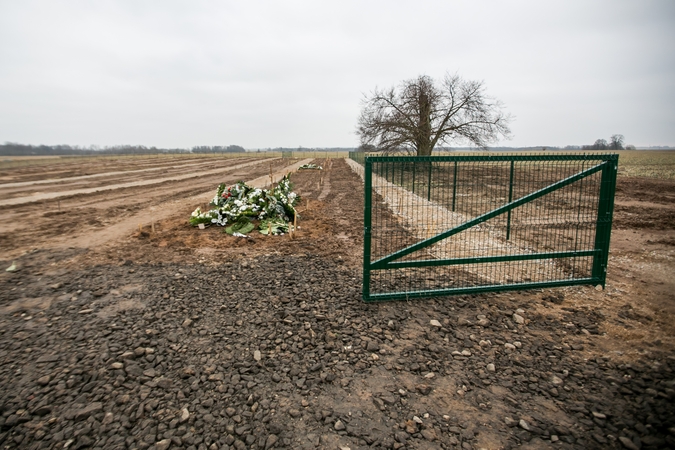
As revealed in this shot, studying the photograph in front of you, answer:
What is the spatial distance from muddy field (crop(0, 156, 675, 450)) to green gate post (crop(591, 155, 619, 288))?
1.23 ft

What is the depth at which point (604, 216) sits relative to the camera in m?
5.29

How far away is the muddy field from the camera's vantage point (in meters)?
2.83

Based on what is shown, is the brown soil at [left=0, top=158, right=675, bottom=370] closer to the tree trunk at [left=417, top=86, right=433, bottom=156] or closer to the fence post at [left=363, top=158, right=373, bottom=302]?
the fence post at [left=363, top=158, right=373, bottom=302]

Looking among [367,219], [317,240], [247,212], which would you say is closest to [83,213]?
[247,212]

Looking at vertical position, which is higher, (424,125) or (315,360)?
(424,125)

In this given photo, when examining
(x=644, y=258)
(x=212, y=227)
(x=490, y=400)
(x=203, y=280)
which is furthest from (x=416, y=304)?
(x=212, y=227)

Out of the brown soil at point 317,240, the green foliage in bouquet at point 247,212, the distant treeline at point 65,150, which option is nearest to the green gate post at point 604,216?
the brown soil at point 317,240

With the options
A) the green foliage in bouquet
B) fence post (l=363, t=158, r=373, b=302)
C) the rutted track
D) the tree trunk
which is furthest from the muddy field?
the tree trunk

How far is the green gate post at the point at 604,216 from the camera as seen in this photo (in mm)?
5191

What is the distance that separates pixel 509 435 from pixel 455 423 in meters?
0.40

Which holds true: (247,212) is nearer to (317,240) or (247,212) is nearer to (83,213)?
(317,240)

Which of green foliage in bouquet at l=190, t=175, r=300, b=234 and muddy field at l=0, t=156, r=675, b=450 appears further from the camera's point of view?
green foliage in bouquet at l=190, t=175, r=300, b=234

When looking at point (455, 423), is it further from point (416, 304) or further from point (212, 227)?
point (212, 227)

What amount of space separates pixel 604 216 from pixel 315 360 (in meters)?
4.76
